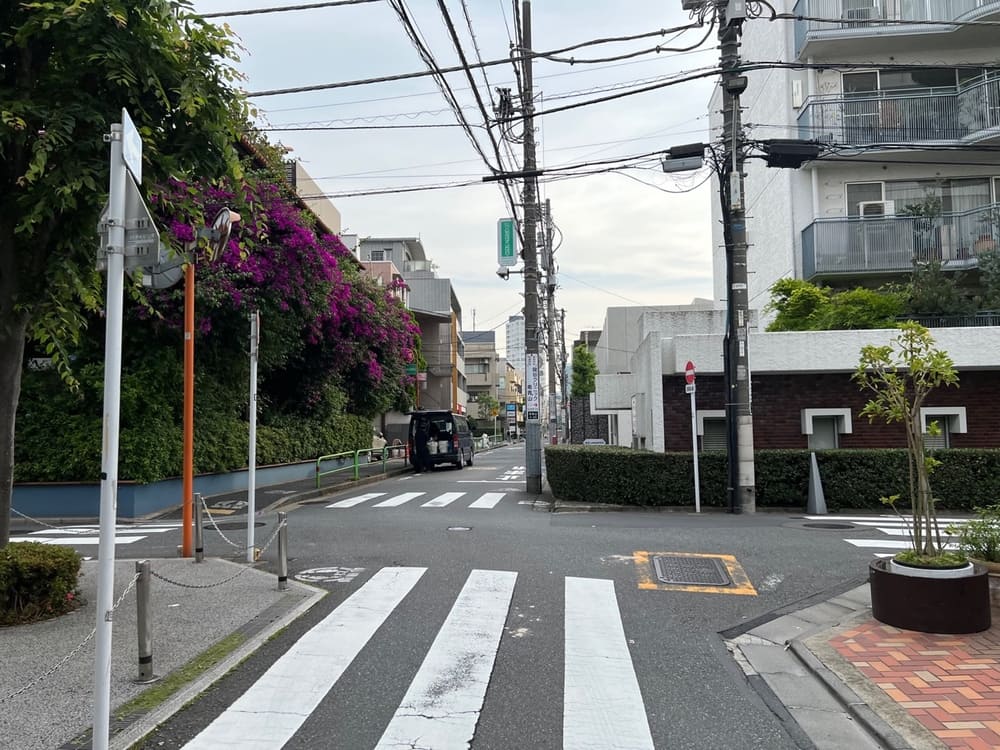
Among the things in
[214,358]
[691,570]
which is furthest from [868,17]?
[214,358]

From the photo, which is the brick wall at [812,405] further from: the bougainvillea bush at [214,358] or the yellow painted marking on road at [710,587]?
the bougainvillea bush at [214,358]

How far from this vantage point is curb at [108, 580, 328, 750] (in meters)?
3.93

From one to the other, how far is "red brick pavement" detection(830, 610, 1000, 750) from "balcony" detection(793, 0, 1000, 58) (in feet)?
58.8

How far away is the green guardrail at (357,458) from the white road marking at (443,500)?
3110 millimetres

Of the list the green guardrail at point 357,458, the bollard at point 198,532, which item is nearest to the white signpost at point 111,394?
the bollard at point 198,532

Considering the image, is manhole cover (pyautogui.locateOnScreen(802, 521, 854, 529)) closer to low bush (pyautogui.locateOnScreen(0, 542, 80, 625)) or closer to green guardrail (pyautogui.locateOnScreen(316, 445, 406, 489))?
low bush (pyautogui.locateOnScreen(0, 542, 80, 625))

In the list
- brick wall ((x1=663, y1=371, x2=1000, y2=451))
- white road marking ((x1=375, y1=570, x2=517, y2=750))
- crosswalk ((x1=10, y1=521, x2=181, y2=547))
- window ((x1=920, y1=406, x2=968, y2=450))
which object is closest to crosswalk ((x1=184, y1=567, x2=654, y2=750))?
white road marking ((x1=375, y1=570, x2=517, y2=750))

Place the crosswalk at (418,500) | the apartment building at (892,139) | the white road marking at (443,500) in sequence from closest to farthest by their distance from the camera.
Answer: the white road marking at (443,500) → the crosswalk at (418,500) → the apartment building at (892,139)

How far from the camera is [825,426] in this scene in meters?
14.8

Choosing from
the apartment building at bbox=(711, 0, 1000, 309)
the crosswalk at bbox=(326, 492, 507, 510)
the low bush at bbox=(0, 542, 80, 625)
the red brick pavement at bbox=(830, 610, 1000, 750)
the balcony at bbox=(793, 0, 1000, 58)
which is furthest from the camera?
the balcony at bbox=(793, 0, 1000, 58)

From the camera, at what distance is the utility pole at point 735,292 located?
12750 millimetres

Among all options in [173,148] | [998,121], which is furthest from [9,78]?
[998,121]

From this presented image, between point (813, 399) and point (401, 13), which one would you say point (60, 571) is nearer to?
point (401, 13)

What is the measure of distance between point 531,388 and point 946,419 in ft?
29.8
